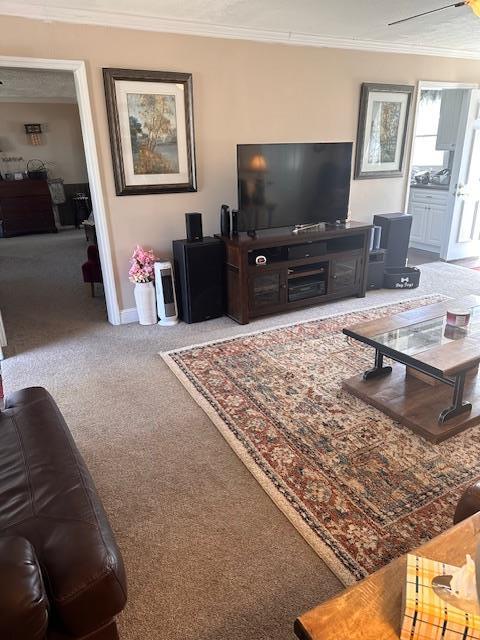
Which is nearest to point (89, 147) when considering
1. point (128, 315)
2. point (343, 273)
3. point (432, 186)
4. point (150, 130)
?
point (150, 130)

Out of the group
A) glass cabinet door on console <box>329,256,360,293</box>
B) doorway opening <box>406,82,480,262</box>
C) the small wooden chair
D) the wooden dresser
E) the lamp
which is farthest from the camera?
the lamp

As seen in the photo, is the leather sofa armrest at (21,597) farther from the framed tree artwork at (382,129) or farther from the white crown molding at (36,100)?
the white crown molding at (36,100)

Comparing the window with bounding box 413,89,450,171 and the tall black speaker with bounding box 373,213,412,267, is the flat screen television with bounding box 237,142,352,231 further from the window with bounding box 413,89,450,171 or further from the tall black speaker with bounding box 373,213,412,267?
the window with bounding box 413,89,450,171

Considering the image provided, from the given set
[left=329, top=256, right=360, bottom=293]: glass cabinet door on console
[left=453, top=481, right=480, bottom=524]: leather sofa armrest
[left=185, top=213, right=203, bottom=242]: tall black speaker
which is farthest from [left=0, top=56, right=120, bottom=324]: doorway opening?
[left=453, top=481, right=480, bottom=524]: leather sofa armrest

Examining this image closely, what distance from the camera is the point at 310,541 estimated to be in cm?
174

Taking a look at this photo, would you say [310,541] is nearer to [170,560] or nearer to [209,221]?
[170,560]

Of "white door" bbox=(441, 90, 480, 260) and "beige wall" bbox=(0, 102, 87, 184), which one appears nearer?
"white door" bbox=(441, 90, 480, 260)

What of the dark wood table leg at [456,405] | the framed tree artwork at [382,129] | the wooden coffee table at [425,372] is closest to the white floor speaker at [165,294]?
the wooden coffee table at [425,372]

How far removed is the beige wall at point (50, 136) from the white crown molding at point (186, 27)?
6.70m

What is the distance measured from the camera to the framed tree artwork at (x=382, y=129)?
4.67 meters

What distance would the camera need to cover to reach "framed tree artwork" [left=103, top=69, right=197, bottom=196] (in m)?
3.50

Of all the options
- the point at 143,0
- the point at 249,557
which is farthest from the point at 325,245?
the point at 249,557

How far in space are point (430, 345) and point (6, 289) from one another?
15.5 ft

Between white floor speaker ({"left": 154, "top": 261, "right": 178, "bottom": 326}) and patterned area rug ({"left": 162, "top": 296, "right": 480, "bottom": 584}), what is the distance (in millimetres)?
628
